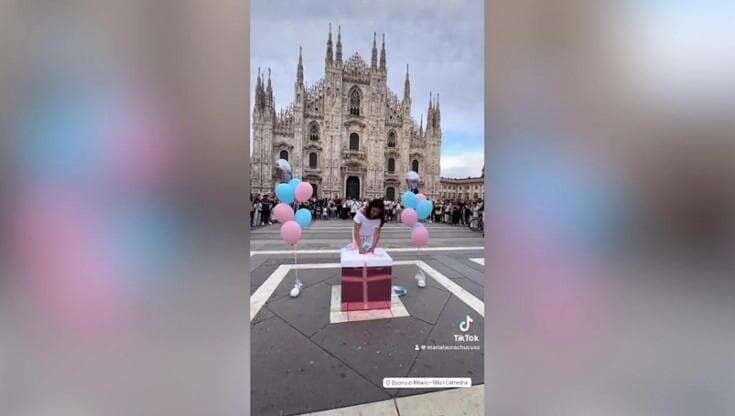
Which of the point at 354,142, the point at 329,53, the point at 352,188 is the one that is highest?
the point at 329,53

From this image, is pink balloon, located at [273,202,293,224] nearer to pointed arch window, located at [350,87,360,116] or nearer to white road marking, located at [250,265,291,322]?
white road marking, located at [250,265,291,322]

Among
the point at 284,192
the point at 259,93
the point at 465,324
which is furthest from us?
the point at 284,192

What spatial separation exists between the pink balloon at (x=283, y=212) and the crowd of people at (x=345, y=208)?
0.04m

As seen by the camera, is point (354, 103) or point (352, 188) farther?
point (352, 188)

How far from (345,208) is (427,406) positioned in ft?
7.73

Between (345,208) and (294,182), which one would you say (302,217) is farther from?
(345,208)

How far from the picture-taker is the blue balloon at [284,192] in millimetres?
2078

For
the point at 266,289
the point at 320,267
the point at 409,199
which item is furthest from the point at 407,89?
the point at 320,267

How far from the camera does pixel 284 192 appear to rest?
211cm

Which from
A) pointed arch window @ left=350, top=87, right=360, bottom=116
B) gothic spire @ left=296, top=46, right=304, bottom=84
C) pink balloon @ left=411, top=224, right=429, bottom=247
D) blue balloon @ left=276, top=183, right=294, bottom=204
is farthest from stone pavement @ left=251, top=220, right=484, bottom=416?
pointed arch window @ left=350, top=87, right=360, bottom=116

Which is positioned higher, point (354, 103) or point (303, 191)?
point (354, 103)

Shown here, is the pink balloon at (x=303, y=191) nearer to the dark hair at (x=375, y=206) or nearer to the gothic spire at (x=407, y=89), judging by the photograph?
the dark hair at (x=375, y=206)
